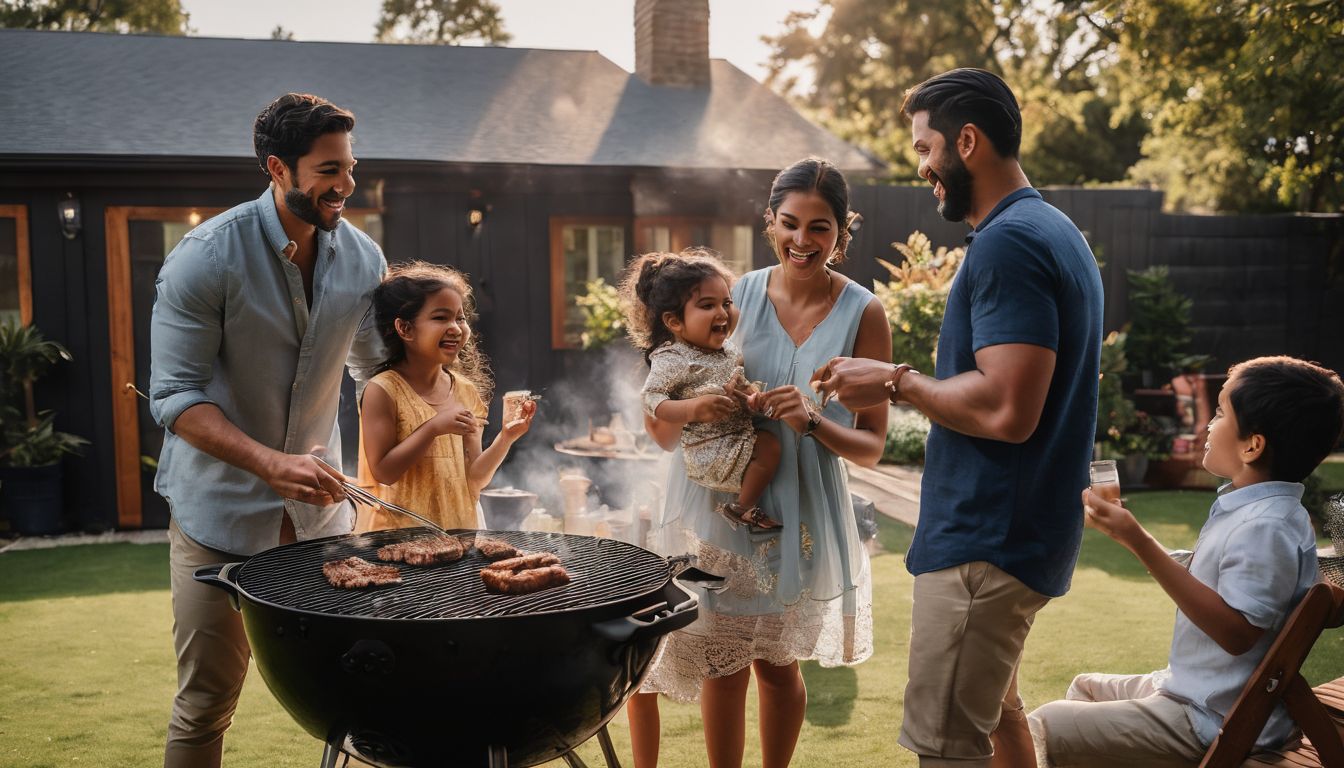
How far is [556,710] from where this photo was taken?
220 cm

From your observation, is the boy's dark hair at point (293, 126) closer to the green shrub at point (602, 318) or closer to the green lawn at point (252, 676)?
the green lawn at point (252, 676)

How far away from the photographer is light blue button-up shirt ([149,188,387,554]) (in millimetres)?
2668

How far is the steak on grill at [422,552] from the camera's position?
2.61 m

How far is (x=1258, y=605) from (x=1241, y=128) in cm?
1211

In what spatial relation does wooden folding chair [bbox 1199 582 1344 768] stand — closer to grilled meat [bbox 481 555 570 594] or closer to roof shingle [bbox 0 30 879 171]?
grilled meat [bbox 481 555 570 594]

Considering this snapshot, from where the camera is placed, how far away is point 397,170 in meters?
8.59

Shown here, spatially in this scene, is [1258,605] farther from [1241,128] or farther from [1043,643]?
[1241,128]

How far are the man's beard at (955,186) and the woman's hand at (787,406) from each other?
601 millimetres

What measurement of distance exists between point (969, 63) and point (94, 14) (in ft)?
67.7

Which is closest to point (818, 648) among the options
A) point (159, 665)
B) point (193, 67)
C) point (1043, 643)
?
point (1043, 643)

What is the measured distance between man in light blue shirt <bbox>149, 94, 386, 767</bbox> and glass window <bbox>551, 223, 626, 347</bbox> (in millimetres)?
6512

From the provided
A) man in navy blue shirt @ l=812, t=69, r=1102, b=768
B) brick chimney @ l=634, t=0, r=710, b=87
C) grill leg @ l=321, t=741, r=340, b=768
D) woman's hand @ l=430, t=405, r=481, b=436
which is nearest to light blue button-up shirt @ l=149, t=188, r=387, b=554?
woman's hand @ l=430, t=405, r=481, b=436

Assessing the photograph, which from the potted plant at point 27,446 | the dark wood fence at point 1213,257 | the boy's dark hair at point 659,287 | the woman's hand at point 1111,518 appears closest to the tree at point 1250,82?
the dark wood fence at point 1213,257

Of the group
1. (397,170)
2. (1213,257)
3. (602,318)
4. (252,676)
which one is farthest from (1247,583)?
(1213,257)
